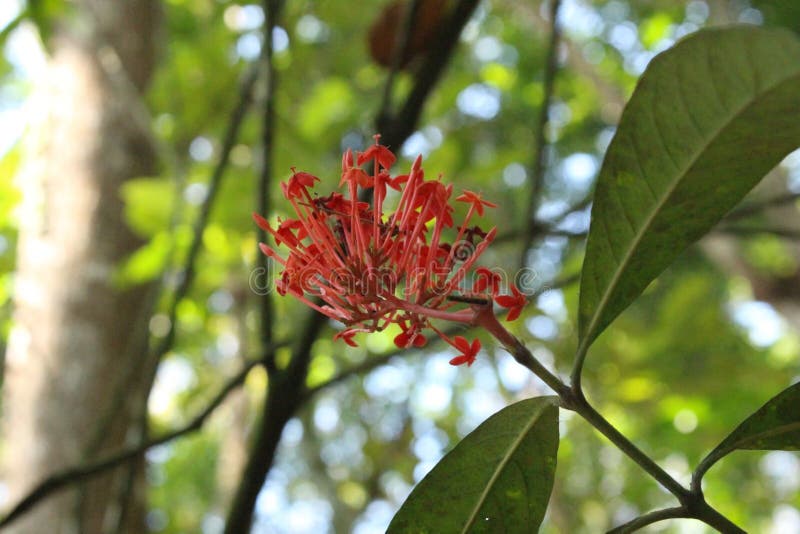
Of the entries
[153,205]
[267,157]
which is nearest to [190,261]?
[267,157]

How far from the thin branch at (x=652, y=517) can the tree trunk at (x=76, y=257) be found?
170 cm

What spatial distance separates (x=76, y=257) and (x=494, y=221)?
4.79ft

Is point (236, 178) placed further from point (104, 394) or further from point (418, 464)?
point (418, 464)

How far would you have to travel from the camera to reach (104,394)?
8.25 feet

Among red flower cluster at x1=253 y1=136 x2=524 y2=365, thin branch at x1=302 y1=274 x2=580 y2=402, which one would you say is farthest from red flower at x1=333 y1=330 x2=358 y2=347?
thin branch at x1=302 y1=274 x2=580 y2=402

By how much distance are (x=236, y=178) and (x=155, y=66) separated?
1500 mm

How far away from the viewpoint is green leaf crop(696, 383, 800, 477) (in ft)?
2.19

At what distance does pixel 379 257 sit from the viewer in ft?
2.51

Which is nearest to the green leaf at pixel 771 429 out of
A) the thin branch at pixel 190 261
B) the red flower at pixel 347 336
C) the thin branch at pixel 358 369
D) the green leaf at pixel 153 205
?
the red flower at pixel 347 336

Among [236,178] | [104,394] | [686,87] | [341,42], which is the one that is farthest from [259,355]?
[341,42]

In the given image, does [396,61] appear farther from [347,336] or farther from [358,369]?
[347,336]

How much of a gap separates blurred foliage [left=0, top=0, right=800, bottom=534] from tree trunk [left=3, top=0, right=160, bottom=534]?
17cm

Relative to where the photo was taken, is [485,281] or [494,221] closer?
[485,281]

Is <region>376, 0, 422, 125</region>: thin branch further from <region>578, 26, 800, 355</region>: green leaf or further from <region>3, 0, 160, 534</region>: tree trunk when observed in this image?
<region>3, 0, 160, 534</region>: tree trunk
